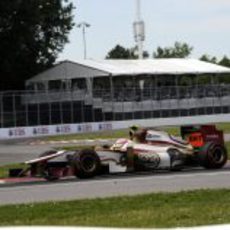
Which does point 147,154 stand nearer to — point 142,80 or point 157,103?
point 157,103

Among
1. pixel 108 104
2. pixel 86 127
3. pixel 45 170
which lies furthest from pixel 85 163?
pixel 108 104

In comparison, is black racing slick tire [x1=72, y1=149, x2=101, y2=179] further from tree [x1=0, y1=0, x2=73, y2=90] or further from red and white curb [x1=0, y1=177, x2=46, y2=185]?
tree [x1=0, y1=0, x2=73, y2=90]

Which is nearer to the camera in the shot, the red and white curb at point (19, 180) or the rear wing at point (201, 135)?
the red and white curb at point (19, 180)

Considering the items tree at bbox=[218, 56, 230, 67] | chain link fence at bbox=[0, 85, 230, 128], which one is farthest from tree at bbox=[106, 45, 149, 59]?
chain link fence at bbox=[0, 85, 230, 128]

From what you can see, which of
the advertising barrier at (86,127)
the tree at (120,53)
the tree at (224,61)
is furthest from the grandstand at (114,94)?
the tree at (120,53)

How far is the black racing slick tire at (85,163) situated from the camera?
61.7 feet

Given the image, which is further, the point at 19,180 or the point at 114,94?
the point at 114,94

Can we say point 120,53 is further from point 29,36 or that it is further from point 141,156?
point 141,156

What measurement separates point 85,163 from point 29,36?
4656 centimetres

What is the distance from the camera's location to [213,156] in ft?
67.5

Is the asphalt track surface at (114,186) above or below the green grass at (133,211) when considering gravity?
below

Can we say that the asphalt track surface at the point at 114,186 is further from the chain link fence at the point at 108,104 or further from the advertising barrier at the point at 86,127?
the chain link fence at the point at 108,104

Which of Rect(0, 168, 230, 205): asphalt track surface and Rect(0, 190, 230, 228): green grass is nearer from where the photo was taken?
Rect(0, 190, 230, 228): green grass

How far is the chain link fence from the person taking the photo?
160 ft
